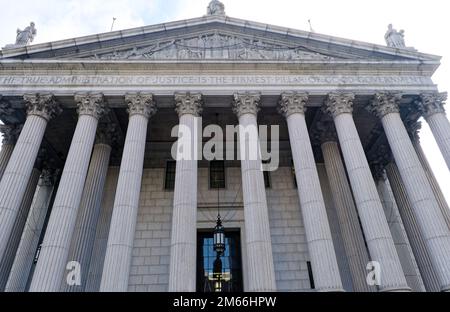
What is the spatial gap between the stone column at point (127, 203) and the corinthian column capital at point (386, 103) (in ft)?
41.7

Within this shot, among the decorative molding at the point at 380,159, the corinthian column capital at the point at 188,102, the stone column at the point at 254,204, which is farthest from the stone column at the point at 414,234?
the corinthian column capital at the point at 188,102

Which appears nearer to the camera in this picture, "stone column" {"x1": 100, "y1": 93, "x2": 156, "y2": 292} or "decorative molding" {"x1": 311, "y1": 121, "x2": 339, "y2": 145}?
"stone column" {"x1": 100, "y1": 93, "x2": 156, "y2": 292}

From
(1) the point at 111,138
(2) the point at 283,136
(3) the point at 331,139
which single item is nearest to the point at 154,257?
(1) the point at 111,138

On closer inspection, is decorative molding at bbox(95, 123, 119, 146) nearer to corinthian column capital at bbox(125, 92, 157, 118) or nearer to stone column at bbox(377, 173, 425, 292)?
corinthian column capital at bbox(125, 92, 157, 118)

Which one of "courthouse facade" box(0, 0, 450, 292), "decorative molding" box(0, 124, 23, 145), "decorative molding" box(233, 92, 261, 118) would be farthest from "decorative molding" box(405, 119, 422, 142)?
"decorative molding" box(0, 124, 23, 145)

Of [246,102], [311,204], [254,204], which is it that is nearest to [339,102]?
[246,102]

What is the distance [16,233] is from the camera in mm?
20266

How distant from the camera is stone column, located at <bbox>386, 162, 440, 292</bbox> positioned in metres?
19.5

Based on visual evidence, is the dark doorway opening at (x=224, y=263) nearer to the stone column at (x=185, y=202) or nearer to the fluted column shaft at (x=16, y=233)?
the stone column at (x=185, y=202)

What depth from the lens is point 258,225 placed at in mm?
15281

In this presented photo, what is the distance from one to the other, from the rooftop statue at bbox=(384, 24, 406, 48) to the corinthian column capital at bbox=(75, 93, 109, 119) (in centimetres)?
1802

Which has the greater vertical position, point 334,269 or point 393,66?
point 393,66
